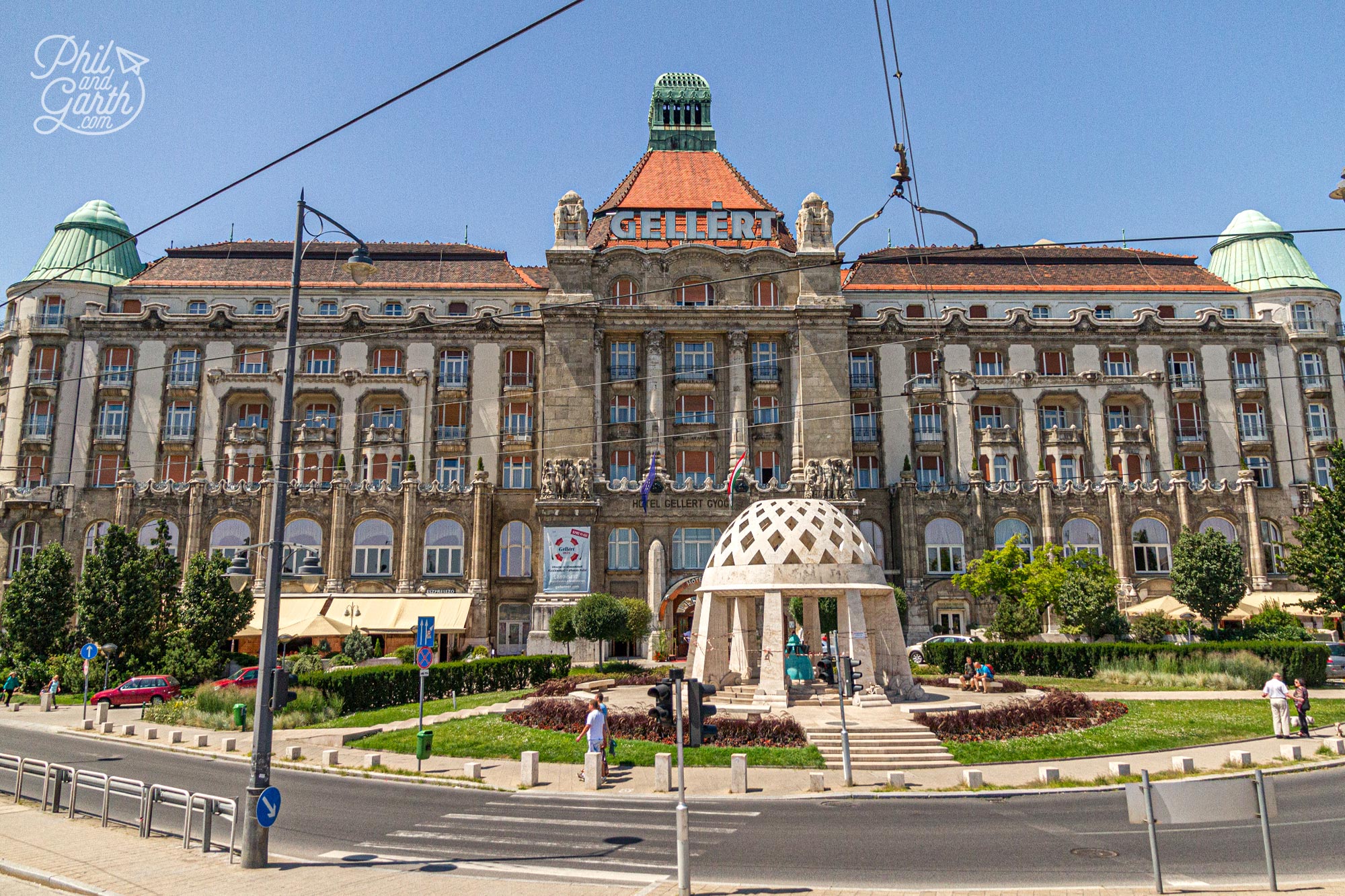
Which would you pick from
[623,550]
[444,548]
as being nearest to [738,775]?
[623,550]

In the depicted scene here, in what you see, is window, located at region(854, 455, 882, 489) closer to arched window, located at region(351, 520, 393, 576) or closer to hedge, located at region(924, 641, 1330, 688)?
hedge, located at region(924, 641, 1330, 688)

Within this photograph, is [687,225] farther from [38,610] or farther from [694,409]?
[38,610]

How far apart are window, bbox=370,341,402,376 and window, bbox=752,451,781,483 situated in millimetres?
25902

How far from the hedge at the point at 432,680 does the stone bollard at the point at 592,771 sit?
16564 millimetres

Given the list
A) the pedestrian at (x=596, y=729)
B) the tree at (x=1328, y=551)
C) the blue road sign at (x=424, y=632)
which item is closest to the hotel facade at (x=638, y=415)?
the tree at (x=1328, y=551)

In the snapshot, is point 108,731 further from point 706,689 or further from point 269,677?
point 706,689

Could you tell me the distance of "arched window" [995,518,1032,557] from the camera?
61438 millimetres

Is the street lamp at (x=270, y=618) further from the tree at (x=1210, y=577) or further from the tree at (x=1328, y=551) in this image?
the tree at (x=1328, y=551)

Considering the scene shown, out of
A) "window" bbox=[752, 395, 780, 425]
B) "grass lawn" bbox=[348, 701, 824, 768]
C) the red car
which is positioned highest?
"window" bbox=[752, 395, 780, 425]

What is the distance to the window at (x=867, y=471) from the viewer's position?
65438 millimetres

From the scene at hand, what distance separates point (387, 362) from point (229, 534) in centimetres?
1575

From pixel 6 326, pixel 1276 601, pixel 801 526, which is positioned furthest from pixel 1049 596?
pixel 6 326

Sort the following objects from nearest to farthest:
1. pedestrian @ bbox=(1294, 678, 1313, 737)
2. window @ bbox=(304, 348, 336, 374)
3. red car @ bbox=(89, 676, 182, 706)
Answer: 1. pedestrian @ bbox=(1294, 678, 1313, 737)
2. red car @ bbox=(89, 676, 182, 706)
3. window @ bbox=(304, 348, 336, 374)

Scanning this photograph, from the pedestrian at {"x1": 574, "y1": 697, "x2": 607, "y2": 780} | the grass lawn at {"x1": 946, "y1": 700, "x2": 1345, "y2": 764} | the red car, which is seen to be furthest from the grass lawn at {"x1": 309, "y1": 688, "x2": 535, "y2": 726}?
the grass lawn at {"x1": 946, "y1": 700, "x2": 1345, "y2": 764}
